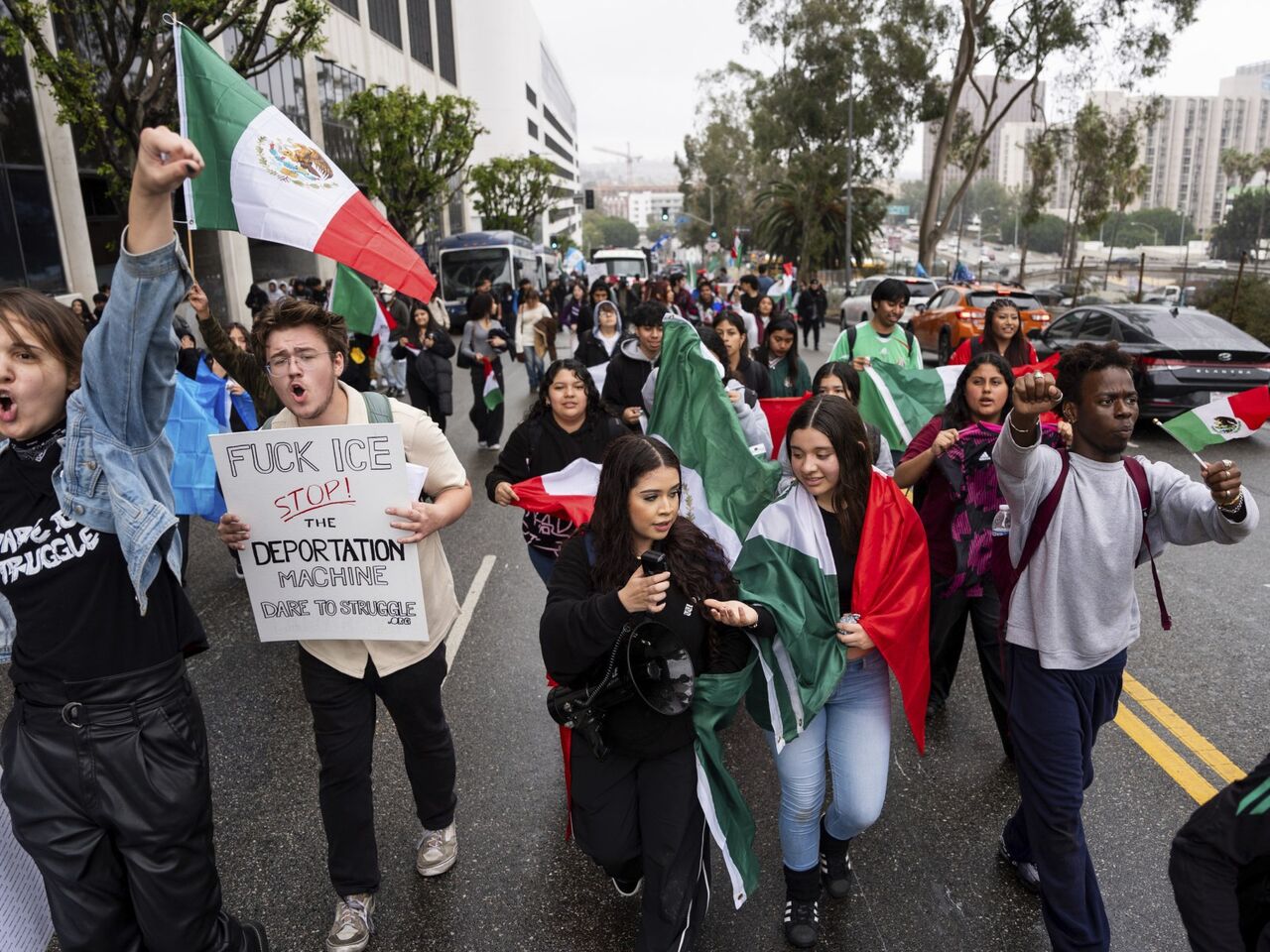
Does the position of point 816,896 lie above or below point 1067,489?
below

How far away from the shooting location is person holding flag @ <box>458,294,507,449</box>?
34.0ft

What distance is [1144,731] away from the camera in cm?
434

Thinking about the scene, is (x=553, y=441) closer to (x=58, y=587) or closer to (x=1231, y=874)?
(x=58, y=587)

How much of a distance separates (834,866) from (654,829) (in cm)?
88

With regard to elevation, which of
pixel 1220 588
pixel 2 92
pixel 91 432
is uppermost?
pixel 2 92

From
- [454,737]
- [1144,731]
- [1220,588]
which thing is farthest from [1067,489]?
[1220,588]

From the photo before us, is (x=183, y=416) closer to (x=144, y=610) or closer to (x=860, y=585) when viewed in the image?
(x=144, y=610)

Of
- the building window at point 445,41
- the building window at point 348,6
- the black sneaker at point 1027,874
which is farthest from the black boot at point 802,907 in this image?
the building window at point 445,41

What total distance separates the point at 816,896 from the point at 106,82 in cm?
2152

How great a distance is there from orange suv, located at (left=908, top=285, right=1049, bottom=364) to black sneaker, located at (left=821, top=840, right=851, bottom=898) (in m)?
14.5

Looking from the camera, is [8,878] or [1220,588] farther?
[1220,588]

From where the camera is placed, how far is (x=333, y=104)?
31.6 m

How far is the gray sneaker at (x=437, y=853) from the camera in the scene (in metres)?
3.40

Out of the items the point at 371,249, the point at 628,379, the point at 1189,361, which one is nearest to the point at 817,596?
the point at 371,249
